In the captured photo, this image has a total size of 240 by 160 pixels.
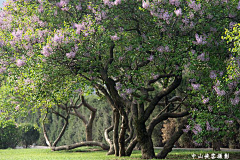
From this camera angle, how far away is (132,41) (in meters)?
10.5

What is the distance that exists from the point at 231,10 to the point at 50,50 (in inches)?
222

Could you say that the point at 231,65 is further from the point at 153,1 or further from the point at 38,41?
the point at 38,41

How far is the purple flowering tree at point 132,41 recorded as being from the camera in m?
9.30

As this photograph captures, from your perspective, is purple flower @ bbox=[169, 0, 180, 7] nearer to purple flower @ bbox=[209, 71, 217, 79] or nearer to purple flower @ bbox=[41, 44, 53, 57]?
purple flower @ bbox=[209, 71, 217, 79]

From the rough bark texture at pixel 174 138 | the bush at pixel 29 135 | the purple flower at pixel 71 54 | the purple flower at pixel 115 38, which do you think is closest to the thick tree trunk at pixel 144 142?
the rough bark texture at pixel 174 138

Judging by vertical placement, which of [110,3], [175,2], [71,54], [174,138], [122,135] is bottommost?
[174,138]

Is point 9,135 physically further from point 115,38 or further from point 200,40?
point 200,40

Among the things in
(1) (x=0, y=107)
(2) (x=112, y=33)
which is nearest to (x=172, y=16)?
(2) (x=112, y=33)

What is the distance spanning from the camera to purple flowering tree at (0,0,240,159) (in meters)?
9.30

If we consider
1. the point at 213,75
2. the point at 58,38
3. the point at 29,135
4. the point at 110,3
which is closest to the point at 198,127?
the point at 213,75

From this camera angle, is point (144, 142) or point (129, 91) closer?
point (129, 91)

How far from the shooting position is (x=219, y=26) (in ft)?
30.9

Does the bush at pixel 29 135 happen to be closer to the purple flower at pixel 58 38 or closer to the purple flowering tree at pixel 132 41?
the purple flowering tree at pixel 132 41

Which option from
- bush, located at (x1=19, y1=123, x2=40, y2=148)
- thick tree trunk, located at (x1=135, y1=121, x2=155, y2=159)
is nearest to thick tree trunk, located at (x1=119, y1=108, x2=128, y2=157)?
thick tree trunk, located at (x1=135, y1=121, x2=155, y2=159)
